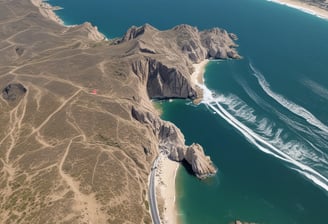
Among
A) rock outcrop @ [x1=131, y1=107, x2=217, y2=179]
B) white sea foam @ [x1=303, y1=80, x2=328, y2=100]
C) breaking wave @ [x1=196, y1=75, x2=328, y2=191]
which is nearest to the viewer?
rock outcrop @ [x1=131, y1=107, x2=217, y2=179]

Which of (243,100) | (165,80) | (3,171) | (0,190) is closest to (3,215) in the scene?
(0,190)

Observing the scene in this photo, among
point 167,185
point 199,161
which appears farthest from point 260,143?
point 167,185

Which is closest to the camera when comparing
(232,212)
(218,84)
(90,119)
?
(232,212)

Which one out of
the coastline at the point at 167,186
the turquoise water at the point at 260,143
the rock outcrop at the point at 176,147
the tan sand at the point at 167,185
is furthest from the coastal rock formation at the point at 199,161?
the tan sand at the point at 167,185

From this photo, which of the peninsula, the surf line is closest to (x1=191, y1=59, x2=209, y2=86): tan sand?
the peninsula

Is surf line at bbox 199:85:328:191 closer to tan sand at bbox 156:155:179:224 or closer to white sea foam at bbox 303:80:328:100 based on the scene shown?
tan sand at bbox 156:155:179:224

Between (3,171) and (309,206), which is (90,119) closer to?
(3,171)
